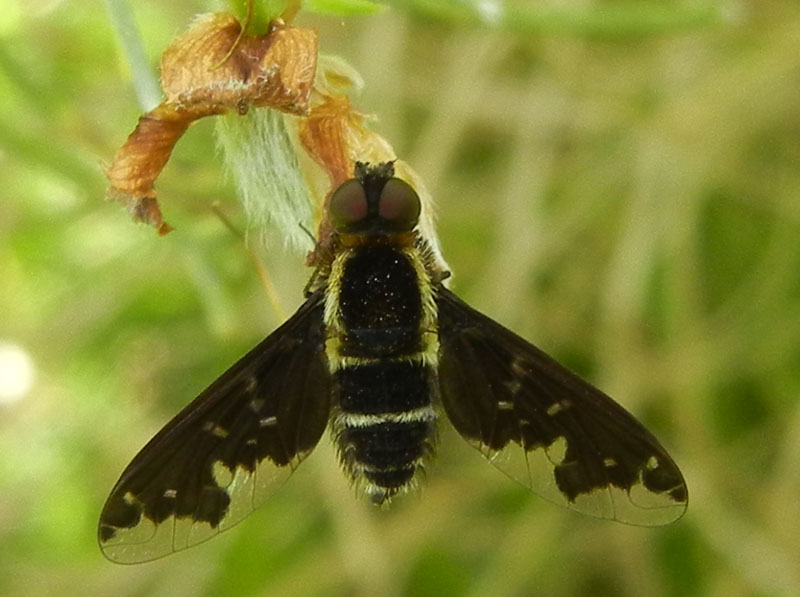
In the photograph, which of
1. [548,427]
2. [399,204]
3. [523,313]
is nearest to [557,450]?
[548,427]

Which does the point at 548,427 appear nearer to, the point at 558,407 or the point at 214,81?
the point at 558,407

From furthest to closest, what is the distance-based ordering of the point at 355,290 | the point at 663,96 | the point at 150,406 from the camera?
the point at 663,96
the point at 150,406
the point at 355,290

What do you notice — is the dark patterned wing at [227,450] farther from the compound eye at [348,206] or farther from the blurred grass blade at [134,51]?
the blurred grass blade at [134,51]

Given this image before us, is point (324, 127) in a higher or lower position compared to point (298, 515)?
higher

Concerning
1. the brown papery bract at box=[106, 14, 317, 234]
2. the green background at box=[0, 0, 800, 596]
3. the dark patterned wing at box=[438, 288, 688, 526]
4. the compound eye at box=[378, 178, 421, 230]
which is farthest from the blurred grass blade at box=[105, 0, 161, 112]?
the green background at box=[0, 0, 800, 596]

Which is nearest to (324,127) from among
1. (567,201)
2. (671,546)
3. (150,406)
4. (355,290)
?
(355,290)

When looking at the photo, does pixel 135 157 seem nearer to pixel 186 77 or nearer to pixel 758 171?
pixel 186 77
